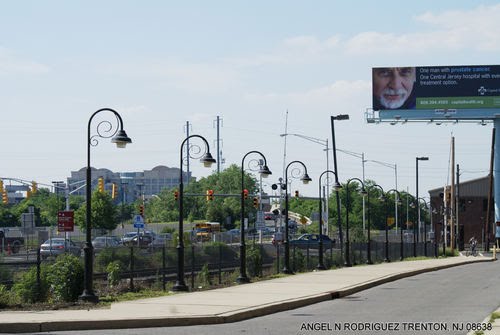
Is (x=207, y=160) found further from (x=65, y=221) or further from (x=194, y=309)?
(x=65, y=221)

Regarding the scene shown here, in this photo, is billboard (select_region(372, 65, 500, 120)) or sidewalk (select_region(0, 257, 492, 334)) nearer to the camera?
sidewalk (select_region(0, 257, 492, 334))

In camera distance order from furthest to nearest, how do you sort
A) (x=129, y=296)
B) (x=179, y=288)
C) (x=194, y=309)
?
(x=179, y=288)
(x=129, y=296)
(x=194, y=309)

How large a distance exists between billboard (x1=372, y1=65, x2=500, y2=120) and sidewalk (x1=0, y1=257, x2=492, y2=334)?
6229cm

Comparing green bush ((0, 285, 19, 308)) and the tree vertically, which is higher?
the tree

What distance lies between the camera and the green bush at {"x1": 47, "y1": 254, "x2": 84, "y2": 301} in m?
22.3

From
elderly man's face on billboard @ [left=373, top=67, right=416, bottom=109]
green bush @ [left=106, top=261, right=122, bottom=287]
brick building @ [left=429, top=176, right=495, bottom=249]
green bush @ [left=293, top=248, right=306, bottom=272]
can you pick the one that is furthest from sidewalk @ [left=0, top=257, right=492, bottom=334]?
brick building @ [left=429, top=176, right=495, bottom=249]

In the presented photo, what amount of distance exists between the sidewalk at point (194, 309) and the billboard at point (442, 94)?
6229cm

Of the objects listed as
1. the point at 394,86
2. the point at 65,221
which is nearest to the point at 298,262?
the point at 65,221

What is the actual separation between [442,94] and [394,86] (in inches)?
191

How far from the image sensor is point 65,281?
2228 centimetres

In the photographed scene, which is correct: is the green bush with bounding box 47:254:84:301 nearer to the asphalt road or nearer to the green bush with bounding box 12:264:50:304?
the green bush with bounding box 12:264:50:304

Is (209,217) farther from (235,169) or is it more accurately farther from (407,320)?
(407,320)

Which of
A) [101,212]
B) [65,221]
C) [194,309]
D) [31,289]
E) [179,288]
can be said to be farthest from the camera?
[101,212]

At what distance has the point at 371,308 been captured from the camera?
837 inches
